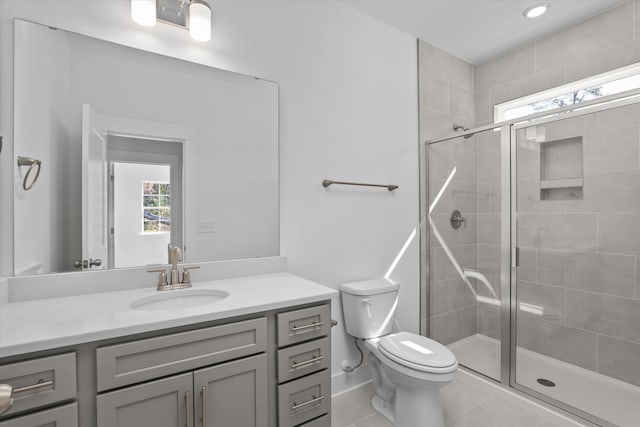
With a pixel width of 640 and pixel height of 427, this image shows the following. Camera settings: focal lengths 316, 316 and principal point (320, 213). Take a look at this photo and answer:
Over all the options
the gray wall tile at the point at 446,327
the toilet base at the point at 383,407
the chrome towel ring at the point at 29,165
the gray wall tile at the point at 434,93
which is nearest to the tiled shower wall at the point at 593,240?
the gray wall tile at the point at 446,327

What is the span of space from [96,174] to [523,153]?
8.07 feet

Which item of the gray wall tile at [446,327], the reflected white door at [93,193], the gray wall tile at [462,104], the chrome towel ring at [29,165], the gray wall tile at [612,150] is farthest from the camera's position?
the gray wall tile at [462,104]

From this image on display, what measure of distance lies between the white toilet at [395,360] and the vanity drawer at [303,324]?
0.61m

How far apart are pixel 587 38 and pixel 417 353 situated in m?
2.57

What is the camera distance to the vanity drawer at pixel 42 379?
2.72 ft

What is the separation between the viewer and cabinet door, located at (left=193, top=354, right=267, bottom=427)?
1077 mm

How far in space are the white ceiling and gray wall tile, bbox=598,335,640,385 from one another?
7.24 ft

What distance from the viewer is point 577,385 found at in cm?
196

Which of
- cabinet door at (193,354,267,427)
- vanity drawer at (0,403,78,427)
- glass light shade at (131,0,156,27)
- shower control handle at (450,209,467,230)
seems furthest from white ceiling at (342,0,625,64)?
vanity drawer at (0,403,78,427)

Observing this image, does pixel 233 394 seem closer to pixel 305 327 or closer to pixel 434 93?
pixel 305 327

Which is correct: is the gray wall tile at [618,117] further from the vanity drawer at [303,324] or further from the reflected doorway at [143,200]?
the reflected doorway at [143,200]

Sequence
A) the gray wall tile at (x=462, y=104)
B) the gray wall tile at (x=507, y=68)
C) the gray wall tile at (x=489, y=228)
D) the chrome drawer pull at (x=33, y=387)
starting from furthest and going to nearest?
1. the gray wall tile at (x=462, y=104)
2. the gray wall tile at (x=507, y=68)
3. the gray wall tile at (x=489, y=228)
4. the chrome drawer pull at (x=33, y=387)

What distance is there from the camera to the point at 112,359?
948mm

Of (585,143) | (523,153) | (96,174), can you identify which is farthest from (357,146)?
(96,174)
